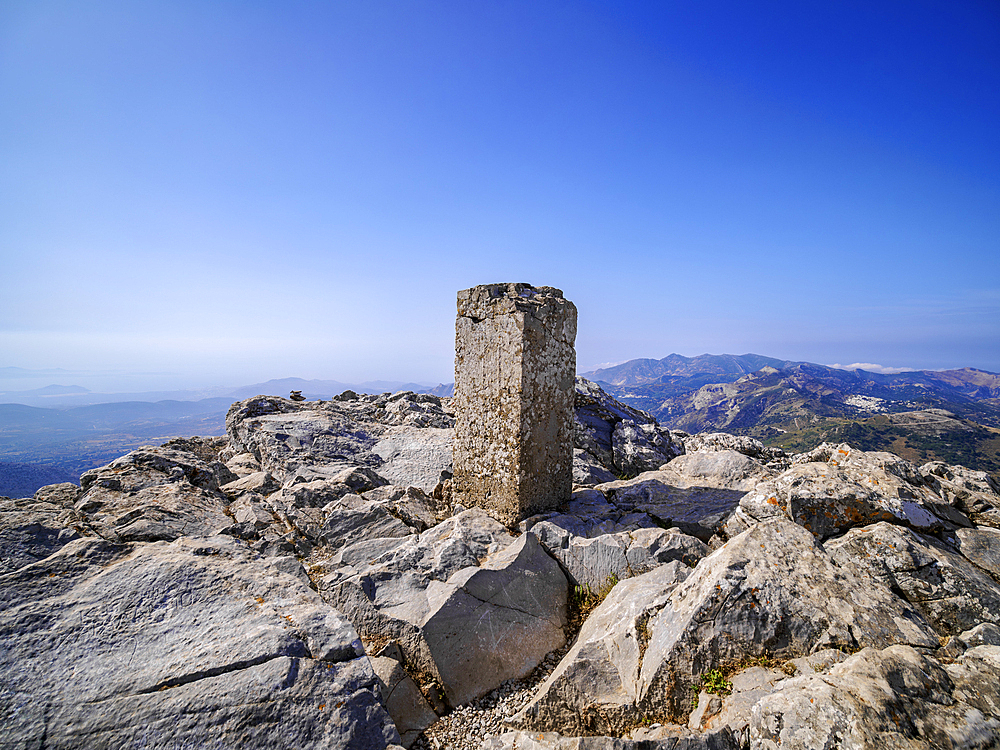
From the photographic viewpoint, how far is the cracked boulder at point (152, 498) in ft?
20.9

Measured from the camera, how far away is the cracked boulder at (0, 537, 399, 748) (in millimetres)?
3896

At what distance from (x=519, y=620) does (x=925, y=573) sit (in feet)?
15.9

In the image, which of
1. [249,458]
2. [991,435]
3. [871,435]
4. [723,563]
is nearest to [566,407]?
[723,563]

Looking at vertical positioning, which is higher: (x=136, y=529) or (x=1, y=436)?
(x=136, y=529)

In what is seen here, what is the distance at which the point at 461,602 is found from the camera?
244 inches

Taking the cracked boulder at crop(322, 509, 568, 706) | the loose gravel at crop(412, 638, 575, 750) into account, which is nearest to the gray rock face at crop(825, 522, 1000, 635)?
the cracked boulder at crop(322, 509, 568, 706)

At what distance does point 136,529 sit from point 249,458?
6.62m

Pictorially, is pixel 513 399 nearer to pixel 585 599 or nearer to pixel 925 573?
pixel 585 599

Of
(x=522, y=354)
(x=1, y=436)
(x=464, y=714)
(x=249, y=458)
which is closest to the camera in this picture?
(x=464, y=714)

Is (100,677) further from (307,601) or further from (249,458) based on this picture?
(249,458)

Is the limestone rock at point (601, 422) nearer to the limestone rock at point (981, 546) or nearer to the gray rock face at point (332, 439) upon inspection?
the gray rock face at point (332, 439)

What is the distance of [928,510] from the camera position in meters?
5.40

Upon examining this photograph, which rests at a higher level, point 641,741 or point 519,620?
point 641,741

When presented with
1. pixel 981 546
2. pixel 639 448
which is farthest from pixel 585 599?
pixel 639 448
